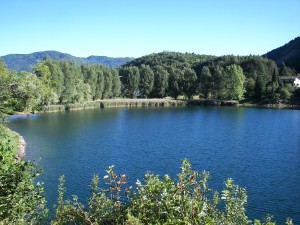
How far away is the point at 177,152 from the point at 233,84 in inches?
2875

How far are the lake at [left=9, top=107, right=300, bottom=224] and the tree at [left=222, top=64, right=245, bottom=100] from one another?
39568 millimetres

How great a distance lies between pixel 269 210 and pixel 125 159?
17.1 meters

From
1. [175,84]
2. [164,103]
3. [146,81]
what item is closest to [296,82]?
[175,84]

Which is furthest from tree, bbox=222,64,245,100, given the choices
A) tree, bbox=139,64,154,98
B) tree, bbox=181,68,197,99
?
tree, bbox=139,64,154,98

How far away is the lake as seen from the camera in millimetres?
26562

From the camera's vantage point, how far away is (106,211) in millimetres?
7938

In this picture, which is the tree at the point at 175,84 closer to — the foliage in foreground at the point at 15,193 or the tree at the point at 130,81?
the tree at the point at 130,81

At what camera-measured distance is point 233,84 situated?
108m

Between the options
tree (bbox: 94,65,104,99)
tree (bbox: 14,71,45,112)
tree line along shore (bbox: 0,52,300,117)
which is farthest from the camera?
tree (bbox: 94,65,104,99)

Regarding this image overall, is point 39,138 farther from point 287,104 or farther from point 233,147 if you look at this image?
point 287,104

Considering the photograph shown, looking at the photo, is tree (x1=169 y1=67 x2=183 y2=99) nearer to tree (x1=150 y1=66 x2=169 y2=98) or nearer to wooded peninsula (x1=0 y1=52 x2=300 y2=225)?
wooded peninsula (x1=0 y1=52 x2=300 y2=225)

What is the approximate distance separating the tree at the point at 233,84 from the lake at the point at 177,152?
130ft

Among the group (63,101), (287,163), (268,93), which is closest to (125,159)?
(287,163)

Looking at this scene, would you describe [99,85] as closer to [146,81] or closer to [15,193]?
[146,81]
